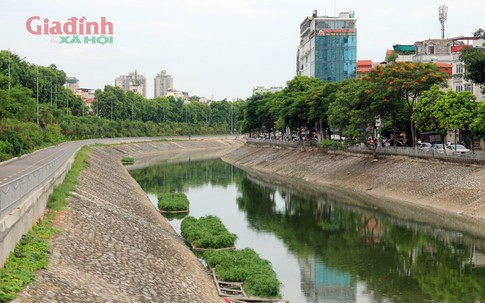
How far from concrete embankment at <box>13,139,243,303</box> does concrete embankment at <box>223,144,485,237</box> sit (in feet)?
72.9

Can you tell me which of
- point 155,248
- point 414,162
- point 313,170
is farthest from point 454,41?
point 155,248

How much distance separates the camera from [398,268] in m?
36.1

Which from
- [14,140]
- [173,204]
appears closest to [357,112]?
[173,204]

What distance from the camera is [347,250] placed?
4119cm

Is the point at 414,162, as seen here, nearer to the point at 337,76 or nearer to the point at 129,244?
the point at 129,244

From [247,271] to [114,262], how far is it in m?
6.43

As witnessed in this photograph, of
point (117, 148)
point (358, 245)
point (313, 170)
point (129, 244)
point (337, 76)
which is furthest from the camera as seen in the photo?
point (337, 76)

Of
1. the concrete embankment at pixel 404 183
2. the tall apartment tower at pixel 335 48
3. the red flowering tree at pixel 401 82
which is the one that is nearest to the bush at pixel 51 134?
the concrete embankment at pixel 404 183

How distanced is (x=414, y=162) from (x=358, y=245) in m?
28.4

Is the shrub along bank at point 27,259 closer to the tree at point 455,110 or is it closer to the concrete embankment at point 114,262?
the concrete embankment at point 114,262

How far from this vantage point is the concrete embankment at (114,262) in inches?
854

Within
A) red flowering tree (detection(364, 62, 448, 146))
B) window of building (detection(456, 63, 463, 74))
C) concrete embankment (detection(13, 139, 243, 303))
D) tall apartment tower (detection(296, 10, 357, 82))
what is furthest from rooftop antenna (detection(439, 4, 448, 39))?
concrete embankment (detection(13, 139, 243, 303))

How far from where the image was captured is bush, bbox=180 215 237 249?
3853 cm

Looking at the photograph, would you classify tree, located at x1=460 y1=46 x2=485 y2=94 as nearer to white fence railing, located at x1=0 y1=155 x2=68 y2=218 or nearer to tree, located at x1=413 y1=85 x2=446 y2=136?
tree, located at x1=413 y1=85 x2=446 y2=136
